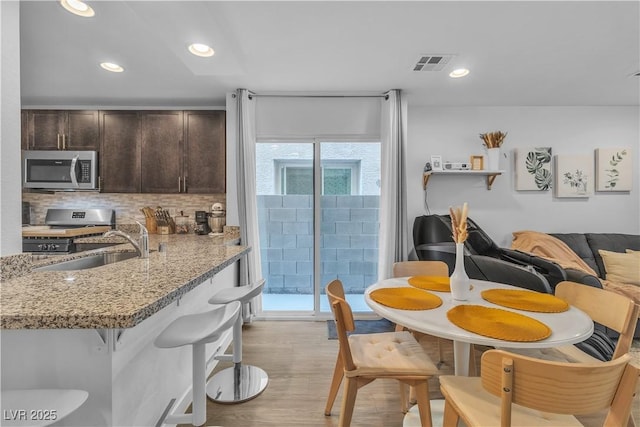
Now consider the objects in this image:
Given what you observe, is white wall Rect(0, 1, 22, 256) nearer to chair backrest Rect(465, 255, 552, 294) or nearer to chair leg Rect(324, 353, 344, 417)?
chair leg Rect(324, 353, 344, 417)

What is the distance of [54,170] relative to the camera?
3146 mm

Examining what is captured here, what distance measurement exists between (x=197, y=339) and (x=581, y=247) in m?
4.02

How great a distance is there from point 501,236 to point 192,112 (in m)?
3.94

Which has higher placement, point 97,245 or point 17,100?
point 17,100

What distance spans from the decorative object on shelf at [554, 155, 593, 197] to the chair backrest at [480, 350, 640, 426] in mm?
3354

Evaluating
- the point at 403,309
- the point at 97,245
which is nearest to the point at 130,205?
the point at 97,245

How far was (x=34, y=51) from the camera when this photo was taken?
2309mm

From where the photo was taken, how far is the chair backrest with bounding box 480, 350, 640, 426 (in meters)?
0.82

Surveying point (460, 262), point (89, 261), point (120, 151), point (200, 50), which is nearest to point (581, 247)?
point (460, 262)

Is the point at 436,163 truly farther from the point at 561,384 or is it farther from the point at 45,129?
the point at 45,129

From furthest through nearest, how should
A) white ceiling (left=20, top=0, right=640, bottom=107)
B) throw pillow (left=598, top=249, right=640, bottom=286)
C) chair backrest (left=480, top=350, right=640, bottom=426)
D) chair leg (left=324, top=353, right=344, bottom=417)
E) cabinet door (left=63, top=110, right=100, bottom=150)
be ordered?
cabinet door (left=63, top=110, right=100, bottom=150), throw pillow (left=598, top=249, right=640, bottom=286), white ceiling (left=20, top=0, right=640, bottom=107), chair leg (left=324, top=353, right=344, bottom=417), chair backrest (left=480, top=350, right=640, bottom=426)

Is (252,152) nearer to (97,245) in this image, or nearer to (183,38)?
(183,38)

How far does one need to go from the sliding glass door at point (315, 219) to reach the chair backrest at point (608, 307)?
1.93 metres

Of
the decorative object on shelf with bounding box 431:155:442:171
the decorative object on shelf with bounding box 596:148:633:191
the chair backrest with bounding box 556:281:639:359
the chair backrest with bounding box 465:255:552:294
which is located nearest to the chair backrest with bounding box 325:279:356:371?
the chair backrest with bounding box 556:281:639:359
